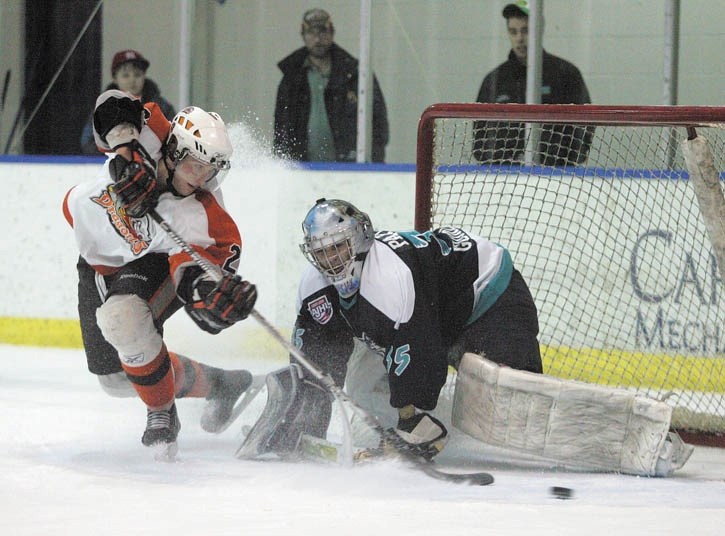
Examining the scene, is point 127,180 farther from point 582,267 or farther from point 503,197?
point 582,267

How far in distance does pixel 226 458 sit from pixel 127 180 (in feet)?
2.39

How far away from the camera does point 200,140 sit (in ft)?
9.43

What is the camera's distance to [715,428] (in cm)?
339

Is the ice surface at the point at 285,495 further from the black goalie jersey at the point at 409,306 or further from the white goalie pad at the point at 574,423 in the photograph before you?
the black goalie jersey at the point at 409,306

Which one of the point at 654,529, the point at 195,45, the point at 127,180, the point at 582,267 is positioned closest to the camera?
the point at 654,529

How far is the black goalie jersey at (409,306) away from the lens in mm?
2836

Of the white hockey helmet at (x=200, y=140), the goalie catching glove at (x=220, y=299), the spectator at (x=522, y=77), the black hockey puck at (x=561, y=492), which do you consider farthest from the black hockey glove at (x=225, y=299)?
the spectator at (x=522, y=77)

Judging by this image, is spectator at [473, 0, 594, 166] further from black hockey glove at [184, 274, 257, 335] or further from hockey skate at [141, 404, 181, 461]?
hockey skate at [141, 404, 181, 461]

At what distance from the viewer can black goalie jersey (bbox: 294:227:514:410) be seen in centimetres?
284

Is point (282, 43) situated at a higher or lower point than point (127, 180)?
higher

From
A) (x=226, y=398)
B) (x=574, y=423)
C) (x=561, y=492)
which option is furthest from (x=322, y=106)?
(x=561, y=492)

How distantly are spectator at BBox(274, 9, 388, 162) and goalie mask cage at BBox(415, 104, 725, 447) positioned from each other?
1.11m

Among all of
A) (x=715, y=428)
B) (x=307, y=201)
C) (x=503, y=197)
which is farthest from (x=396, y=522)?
(x=307, y=201)

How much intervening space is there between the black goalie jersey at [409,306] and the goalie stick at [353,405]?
0.26ft
